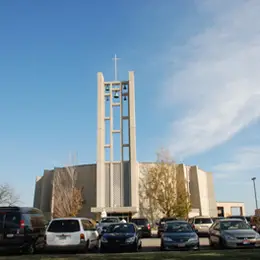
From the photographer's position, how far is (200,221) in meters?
26.5

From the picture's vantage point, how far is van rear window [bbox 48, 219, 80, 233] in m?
14.9

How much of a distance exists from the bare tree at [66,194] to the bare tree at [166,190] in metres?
9.76

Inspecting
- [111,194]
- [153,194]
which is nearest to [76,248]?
[111,194]

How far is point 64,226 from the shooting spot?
15000mm

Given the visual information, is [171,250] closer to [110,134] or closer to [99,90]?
[110,134]

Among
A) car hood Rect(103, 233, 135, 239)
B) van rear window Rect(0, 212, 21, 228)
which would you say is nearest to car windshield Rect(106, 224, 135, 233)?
car hood Rect(103, 233, 135, 239)

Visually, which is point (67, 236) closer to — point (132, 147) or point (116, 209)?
point (116, 209)

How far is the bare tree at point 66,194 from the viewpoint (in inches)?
1957

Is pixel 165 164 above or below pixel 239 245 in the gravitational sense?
above

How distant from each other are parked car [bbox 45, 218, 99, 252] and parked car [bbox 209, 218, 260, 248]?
19.4 ft

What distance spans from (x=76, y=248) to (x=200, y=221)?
1425 centimetres

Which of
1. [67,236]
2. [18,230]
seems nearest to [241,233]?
[67,236]

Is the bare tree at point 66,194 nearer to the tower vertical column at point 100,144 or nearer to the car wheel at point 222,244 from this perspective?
the tower vertical column at point 100,144

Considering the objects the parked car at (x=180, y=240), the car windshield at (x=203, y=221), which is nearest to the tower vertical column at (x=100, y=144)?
the car windshield at (x=203, y=221)
